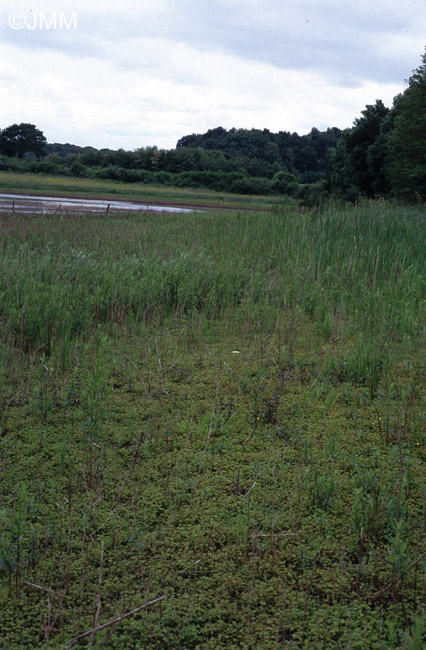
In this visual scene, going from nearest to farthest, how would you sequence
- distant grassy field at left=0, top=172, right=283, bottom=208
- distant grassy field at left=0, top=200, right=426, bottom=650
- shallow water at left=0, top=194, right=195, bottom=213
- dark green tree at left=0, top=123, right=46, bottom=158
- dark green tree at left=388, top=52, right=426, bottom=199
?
1. distant grassy field at left=0, top=200, right=426, bottom=650
2. shallow water at left=0, top=194, right=195, bottom=213
3. dark green tree at left=388, top=52, right=426, bottom=199
4. distant grassy field at left=0, top=172, right=283, bottom=208
5. dark green tree at left=0, top=123, right=46, bottom=158

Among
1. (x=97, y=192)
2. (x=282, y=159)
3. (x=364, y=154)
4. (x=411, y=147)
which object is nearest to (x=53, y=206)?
(x=97, y=192)

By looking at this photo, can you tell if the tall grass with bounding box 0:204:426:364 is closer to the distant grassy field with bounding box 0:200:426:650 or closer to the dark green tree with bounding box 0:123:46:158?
the distant grassy field with bounding box 0:200:426:650

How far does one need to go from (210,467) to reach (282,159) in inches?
2946

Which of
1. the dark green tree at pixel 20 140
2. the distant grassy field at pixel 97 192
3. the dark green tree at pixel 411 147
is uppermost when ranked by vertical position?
the dark green tree at pixel 20 140

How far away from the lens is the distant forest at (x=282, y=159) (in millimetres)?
30938

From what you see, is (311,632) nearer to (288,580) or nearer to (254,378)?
(288,580)

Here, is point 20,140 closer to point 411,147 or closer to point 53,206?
point 53,206

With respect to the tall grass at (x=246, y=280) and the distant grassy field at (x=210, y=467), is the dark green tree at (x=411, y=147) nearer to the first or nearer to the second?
the tall grass at (x=246, y=280)

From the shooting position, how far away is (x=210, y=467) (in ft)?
11.1

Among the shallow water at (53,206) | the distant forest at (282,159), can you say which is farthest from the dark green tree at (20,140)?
the shallow water at (53,206)

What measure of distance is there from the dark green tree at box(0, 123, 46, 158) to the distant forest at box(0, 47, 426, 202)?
109mm

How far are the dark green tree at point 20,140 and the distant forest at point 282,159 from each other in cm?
11

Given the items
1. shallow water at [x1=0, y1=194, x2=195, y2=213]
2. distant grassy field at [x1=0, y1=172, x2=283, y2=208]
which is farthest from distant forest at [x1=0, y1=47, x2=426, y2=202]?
shallow water at [x1=0, y1=194, x2=195, y2=213]

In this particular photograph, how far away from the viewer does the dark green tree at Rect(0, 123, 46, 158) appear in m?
60.1
